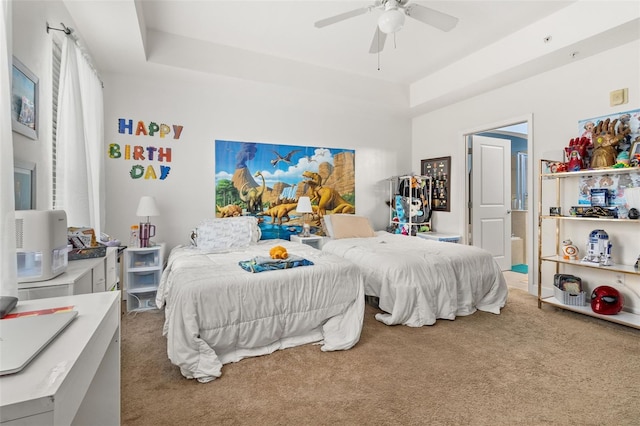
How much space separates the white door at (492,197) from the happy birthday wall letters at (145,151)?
13.8 ft

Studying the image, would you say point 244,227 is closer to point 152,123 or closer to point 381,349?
point 152,123

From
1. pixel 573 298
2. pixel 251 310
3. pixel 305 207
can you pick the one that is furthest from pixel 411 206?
pixel 251 310

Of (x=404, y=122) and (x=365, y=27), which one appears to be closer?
(x=365, y=27)

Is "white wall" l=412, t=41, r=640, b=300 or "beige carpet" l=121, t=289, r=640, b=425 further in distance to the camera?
"white wall" l=412, t=41, r=640, b=300

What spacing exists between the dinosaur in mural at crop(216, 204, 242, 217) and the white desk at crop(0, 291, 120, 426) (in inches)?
110

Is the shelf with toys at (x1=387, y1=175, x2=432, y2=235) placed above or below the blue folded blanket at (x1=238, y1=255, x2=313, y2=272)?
above

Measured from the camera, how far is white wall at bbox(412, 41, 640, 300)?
3010 millimetres

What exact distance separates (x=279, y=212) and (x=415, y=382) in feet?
9.47

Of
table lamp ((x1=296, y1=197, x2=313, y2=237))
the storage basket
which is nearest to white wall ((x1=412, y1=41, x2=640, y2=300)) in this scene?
the storage basket

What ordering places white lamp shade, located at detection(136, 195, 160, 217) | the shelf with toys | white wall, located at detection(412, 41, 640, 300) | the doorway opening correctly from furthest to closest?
the shelf with toys, the doorway opening, white lamp shade, located at detection(136, 195, 160, 217), white wall, located at detection(412, 41, 640, 300)

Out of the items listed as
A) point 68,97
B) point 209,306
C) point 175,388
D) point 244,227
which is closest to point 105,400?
point 175,388

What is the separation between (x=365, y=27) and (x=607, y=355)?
350cm

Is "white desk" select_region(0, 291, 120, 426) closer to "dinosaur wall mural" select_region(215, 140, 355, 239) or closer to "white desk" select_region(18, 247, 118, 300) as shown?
"white desk" select_region(18, 247, 118, 300)

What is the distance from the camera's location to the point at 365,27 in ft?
10.8
